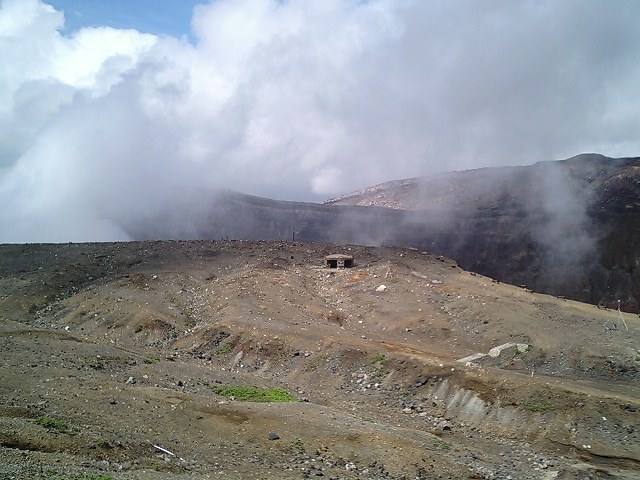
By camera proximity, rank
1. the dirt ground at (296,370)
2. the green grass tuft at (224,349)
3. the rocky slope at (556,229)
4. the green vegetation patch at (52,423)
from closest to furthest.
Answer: the green vegetation patch at (52,423) < the dirt ground at (296,370) < the green grass tuft at (224,349) < the rocky slope at (556,229)

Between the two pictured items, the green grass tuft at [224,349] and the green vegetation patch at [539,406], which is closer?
the green vegetation patch at [539,406]

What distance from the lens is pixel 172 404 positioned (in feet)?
43.5

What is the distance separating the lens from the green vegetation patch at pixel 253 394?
16.1 meters

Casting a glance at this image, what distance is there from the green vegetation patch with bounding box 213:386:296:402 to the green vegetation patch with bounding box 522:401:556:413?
23.6 ft

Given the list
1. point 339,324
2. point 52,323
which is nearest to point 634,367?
point 339,324

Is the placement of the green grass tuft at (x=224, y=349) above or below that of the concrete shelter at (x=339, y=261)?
below

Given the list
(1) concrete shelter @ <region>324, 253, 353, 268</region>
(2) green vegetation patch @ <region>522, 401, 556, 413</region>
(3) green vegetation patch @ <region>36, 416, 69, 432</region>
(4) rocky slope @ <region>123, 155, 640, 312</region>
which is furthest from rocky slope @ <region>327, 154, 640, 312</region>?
(3) green vegetation patch @ <region>36, 416, 69, 432</region>

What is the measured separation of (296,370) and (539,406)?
877 cm

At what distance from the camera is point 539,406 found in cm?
1653

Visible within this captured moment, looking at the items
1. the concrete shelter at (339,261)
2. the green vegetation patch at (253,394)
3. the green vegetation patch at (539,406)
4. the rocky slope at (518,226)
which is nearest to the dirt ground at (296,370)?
the green vegetation patch at (539,406)

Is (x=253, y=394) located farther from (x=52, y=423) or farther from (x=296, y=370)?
(x=52, y=423)

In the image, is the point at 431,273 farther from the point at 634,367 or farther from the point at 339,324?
the point at 634,367

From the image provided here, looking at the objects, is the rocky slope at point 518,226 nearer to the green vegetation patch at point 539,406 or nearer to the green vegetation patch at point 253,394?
the green vegetation patch at point 539,406

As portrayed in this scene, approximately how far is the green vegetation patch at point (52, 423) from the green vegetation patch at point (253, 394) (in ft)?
19.5
